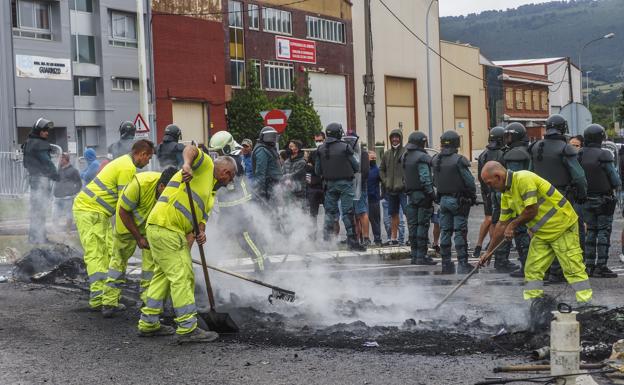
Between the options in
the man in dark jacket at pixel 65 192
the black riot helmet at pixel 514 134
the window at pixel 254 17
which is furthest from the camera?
the window at pixel 254 17

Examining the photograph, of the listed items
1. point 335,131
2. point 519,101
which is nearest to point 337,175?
point 335,131

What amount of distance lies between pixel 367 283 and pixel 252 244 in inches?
58.7

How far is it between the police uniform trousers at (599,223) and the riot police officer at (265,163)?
419 centimetres

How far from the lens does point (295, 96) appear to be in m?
43.5

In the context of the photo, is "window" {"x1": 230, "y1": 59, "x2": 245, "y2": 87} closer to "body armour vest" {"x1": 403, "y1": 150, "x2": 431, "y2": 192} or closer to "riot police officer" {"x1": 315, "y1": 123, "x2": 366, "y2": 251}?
"riot police officer" {"x1": 315, "y1": 123, "x2": 366, "y2": 251}

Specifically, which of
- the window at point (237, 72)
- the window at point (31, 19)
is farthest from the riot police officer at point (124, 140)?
the window at point (237, 72)

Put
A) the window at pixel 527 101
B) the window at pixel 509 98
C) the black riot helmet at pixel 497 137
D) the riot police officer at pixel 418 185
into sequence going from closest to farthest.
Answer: the black riot helmet at pixel 497 137
the riot police officer at pixel 418 185
the window at pixel 509 98
the window at pixel 527 101

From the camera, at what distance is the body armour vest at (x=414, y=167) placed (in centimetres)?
1266

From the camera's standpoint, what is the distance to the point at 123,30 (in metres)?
37.0

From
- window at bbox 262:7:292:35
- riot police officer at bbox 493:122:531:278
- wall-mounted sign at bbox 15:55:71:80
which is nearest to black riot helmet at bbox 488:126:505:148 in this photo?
riot police officer at bbox 493:122:531:278

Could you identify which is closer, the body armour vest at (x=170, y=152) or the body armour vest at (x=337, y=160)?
the body armour vest at (x=170, y=152)

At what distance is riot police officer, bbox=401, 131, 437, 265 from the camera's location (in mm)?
12625

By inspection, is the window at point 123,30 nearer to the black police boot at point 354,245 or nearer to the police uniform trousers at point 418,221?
the black police boot at point 354,245

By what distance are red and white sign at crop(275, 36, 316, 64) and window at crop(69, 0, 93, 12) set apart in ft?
37.4
